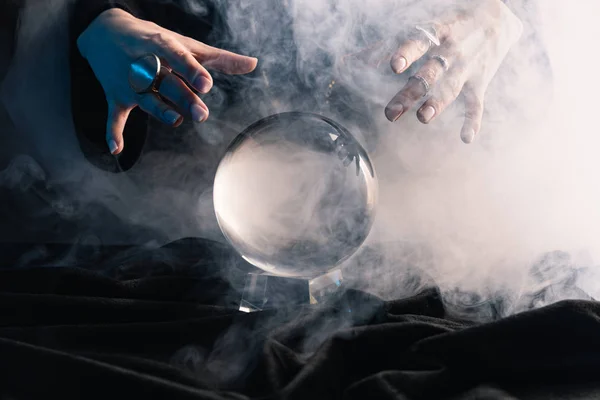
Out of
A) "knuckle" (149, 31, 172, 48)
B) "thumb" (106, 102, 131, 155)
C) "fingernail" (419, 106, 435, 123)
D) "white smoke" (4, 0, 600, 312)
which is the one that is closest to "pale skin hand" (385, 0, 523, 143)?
"fingernail" (419, 106, 435, 123)

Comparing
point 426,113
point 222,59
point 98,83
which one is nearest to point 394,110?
point 426,113

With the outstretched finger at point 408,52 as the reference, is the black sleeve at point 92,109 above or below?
below

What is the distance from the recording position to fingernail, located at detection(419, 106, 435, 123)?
3.44ft

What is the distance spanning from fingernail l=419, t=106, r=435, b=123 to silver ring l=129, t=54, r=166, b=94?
1.49 ft

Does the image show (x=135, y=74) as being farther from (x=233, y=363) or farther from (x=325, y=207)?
(x=233, y=363)

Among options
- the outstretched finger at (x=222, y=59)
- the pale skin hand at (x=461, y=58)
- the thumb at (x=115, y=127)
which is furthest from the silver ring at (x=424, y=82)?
the thumb at (x=115, y=127)

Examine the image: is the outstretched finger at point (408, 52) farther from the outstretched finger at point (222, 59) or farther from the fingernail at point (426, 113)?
the outstretched finger at point (222, 59)

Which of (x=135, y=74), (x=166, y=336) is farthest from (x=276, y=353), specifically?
(x=135, y=74)

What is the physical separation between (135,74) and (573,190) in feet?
4.20

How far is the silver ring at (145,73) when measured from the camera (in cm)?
96

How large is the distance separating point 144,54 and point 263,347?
53 centimetres

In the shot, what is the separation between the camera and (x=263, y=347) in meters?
0.85

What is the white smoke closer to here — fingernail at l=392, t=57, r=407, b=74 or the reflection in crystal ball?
fingernail at l=392, t=57, r=407, b=74

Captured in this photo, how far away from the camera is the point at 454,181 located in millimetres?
1482
